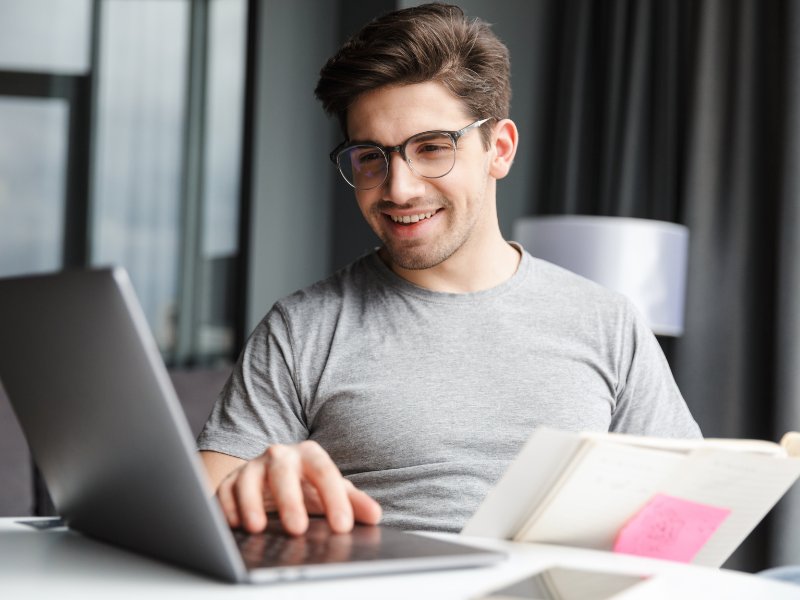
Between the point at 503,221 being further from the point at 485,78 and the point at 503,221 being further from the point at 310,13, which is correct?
the point at 485,78

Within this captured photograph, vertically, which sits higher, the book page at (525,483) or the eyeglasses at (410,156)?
the eyeglasses at (410,156)

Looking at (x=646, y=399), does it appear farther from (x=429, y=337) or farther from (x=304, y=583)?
(x=304, y=583)

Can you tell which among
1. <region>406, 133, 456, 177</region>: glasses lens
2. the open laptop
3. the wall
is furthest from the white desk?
the wall

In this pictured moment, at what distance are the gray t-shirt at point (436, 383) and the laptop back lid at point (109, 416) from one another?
0.47 metres

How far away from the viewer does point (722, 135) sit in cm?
253

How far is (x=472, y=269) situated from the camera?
4.34 ft

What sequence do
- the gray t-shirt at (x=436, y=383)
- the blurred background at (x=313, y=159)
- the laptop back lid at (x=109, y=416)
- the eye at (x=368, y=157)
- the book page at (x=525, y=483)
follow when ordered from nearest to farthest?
the laptop back lid at (x=109, y=416)
the book page at (x=525, y=483)
the gray t-shirt at (x=436, y=383)
the eye at (x=368, y=157)
the blurred background at (x=313, y=159)

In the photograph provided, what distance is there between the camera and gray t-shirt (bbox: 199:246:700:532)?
1.14m

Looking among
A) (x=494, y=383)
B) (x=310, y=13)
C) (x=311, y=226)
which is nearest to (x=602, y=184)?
(x=311, y=226)

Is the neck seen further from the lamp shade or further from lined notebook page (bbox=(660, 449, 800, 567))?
the lamp shade

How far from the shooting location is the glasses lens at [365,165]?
1.25m

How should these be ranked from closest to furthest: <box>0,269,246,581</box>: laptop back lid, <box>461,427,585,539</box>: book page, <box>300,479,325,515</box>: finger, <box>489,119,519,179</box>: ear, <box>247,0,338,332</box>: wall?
<box>0,269,246,581</box>: laptop back lid < <box>461,427,585,539</box>: book page < <box>300,479,325,515</box>: finger < <box>489,119,519,179</box>: ear < <box>247,0,338,332</box>: wall

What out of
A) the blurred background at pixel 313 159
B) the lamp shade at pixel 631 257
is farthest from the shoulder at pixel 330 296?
the lamp shade at pixel 631 257

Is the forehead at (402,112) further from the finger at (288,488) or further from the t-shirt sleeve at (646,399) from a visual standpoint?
the finger at (288,488)
